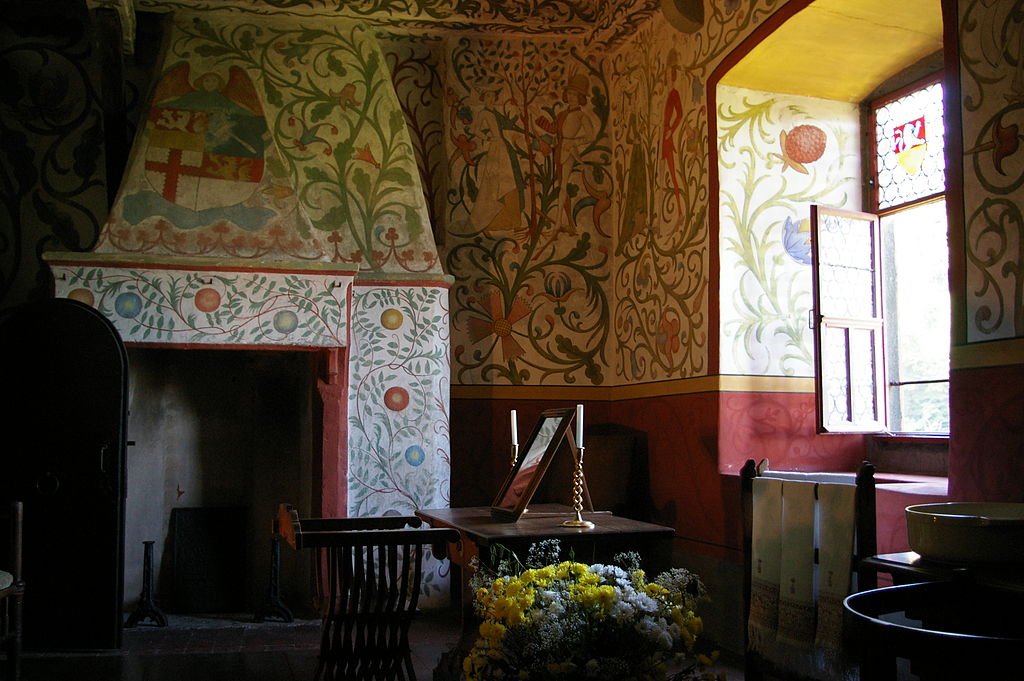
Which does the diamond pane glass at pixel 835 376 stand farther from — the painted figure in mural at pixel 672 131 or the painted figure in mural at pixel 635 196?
the painted figure in mural at pixel 635 196

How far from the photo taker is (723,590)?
480cm

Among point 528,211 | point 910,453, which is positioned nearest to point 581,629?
point 910,453

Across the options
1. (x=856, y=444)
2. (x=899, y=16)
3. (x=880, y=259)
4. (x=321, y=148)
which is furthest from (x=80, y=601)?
(x=899, y=16)

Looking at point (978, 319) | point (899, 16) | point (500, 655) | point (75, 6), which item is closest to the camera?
point (500, 655)

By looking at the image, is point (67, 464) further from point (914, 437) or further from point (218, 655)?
point (914, 437)

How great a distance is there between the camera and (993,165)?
129 inches

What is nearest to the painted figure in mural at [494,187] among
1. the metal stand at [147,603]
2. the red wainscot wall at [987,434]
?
the metal stand at [147,603]

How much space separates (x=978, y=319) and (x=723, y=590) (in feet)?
6.94

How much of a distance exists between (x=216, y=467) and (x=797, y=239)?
386 cm

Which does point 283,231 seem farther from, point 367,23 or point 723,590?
point 723,590

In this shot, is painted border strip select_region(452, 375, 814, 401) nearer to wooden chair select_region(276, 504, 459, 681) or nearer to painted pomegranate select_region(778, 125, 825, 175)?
painted pomegranate select_region(778, 125, 825, 175)

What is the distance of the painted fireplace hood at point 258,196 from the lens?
507cm

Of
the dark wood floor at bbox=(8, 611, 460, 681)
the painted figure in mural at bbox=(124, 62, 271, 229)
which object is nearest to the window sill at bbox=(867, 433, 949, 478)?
the dark wood floor at bbox=(8, 611, 460, 681)

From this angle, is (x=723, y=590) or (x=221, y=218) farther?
(x=221, y=218)
